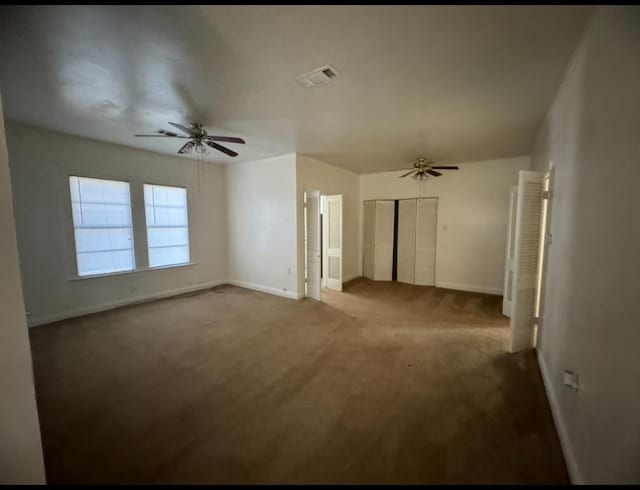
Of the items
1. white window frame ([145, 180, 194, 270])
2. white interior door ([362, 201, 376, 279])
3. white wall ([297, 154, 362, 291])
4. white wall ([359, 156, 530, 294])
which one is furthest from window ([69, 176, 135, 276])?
white wall ([359, 156, 530, 294])

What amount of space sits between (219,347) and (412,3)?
352cm

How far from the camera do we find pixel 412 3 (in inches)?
56.1

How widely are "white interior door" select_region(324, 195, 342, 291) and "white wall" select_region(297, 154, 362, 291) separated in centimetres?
31

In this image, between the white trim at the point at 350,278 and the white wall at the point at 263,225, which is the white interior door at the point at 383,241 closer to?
the white trim at the point at 350,278

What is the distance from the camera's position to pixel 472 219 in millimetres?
5312

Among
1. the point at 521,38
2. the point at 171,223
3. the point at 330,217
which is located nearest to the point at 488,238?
the point at 330,217

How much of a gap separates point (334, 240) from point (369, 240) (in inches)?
52.4

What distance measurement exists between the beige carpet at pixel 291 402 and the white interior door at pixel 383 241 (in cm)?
256

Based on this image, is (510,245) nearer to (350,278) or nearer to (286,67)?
(350,278)

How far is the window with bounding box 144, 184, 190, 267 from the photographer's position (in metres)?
4.75

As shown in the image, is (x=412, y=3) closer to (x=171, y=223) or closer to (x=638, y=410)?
(x=638, y=410)

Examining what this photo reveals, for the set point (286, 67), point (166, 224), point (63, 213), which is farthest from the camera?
point (166, 224)

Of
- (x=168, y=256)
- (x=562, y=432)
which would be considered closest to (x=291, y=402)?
(x=562, y=432)

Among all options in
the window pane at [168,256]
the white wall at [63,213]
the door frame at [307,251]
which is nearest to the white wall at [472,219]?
the door frame at [307,251]
